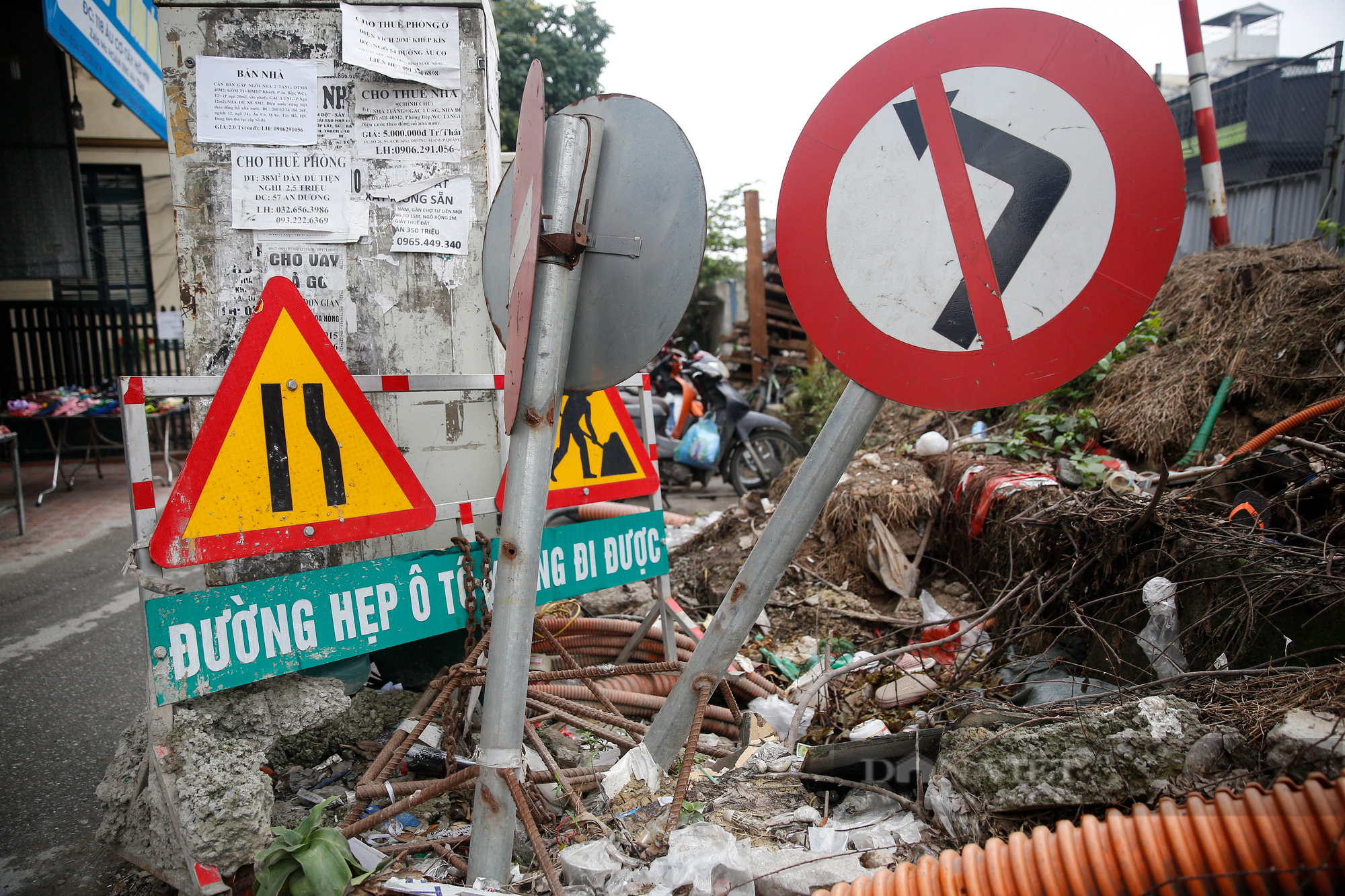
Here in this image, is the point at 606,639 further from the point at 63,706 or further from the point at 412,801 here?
the point at 63,706

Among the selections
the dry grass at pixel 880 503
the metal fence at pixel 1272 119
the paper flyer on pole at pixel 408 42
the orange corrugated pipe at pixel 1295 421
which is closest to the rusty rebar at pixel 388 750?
the paper flyer on pole at pixel 408 42

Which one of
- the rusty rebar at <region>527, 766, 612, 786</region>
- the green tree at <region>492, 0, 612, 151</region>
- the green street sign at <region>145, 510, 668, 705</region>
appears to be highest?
the green tree at <region>492, 0, 612, 151</region>

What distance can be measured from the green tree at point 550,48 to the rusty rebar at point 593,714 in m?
15.4

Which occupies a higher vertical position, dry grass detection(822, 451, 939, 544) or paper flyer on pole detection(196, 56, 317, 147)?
paper flyer on pole detection(196, 56, 317, 147)

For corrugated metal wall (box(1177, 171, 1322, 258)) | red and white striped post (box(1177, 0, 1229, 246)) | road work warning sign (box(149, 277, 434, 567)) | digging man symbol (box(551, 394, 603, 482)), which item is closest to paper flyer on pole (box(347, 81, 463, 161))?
road work warning sign (box(149, 277, 434, 567))

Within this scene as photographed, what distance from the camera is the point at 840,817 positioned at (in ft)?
6.51

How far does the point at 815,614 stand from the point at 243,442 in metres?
2.78

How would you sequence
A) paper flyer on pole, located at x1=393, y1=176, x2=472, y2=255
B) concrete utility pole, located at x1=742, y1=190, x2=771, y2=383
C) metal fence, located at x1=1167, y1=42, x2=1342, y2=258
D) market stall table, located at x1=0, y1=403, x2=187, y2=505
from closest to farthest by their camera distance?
paper flyer on pole, located at x1=393, y1=176, x2=472, y2=255 < metal fence, located at x1=1167, y1=42, x2=1342, y2=258 < market stall table, located at x1=0, y1=403, x2=187, y2=505 < concrete utility pole, located at x1=742, y1=190, x2=771, y2=383

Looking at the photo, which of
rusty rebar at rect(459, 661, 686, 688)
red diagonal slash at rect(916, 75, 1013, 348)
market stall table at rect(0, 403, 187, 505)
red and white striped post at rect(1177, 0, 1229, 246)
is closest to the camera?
red diagonal slash at rect(916, 75, 1013, 348)

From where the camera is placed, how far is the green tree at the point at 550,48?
16.1 metres

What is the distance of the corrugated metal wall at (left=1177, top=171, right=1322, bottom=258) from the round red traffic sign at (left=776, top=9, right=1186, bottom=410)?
689cm

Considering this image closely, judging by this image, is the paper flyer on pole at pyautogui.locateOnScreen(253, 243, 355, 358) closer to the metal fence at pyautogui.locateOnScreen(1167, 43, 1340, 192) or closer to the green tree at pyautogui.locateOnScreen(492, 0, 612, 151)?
the metal fence at pyautogui.locateOnScreen(1167, 43, 1340, 192)

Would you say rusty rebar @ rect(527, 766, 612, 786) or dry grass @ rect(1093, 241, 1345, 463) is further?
dry grass @ rect(1093, 241, 1345, 463)

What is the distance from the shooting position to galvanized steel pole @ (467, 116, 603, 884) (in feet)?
5.80
